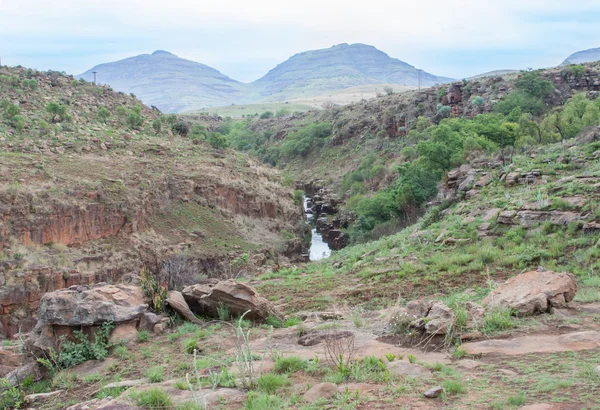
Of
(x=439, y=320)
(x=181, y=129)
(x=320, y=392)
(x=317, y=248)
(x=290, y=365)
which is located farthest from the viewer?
(x=181, y=129)

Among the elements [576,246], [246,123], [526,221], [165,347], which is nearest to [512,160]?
[526,221]

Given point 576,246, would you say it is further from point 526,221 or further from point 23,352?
point 23,352

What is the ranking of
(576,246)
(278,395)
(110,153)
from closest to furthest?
(278,395) → (576,246) → (110,153)

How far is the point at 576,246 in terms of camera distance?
1454 cm

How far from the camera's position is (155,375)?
26.8ft

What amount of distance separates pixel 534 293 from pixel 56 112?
34560mm

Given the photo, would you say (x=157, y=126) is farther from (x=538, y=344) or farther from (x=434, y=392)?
(x=434, y=392)

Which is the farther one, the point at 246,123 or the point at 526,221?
the point at 246,123

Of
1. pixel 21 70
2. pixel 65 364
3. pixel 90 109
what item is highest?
pixel 21 70

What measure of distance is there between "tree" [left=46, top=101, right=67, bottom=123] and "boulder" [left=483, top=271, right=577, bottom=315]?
33217mm

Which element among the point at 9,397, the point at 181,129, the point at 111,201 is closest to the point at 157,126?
the point at 181,129

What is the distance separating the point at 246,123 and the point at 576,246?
310 feet

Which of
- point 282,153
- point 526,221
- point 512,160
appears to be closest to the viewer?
point 526,221

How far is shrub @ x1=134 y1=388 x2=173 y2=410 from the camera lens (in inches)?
270
